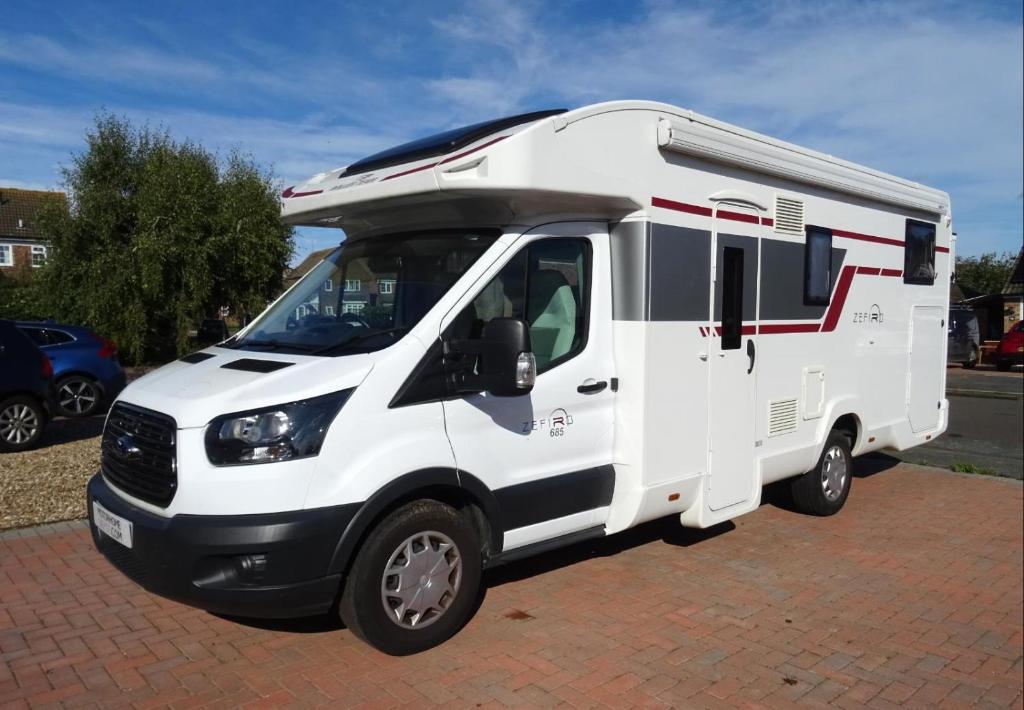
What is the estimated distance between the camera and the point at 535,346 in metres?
4.66

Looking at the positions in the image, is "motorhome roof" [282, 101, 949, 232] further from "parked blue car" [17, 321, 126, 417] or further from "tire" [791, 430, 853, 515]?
"parked blue car" [17, 321, 126, 417]

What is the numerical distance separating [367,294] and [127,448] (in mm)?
1509

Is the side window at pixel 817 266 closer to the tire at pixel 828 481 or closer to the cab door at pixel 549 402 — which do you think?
the tire at pixel 828 481

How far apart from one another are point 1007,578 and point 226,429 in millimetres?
5179

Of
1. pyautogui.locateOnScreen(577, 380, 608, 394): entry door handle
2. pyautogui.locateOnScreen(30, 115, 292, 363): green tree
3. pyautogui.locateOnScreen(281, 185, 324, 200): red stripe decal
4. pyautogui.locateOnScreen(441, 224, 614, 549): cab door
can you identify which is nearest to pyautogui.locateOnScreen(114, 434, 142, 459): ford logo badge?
pyautogui.locateOnScreen(441, 224, 614, 549): cab door

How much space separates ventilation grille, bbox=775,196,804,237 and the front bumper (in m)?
3.90

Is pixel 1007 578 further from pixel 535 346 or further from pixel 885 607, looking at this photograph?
pixel 535 346

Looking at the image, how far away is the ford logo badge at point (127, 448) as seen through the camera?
4023mm

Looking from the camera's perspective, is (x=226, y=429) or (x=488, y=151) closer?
(x=226, y=429)

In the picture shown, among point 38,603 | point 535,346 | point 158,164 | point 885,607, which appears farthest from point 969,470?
point 158,164

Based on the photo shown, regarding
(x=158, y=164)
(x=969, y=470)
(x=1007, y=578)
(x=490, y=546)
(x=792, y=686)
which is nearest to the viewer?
(x=792, y=686)

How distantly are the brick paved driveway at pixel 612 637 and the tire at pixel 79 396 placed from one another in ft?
19.4

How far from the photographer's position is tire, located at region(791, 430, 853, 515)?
22.3ft

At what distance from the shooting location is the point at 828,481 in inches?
272
